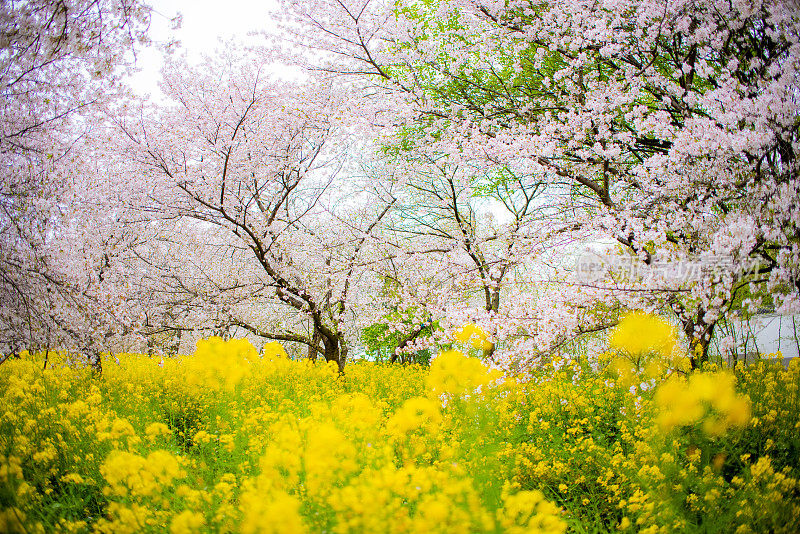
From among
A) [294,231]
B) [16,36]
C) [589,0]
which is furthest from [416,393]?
[16,36]

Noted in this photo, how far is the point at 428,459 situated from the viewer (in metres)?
3.27

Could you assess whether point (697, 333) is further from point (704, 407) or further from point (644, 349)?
point (704, 407)

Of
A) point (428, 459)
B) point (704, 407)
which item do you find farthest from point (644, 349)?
point (428, 459)

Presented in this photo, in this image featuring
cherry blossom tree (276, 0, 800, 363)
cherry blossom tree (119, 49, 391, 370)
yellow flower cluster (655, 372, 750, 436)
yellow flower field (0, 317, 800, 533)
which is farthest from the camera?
cherry blossom tree (119, 49, 391, 370)

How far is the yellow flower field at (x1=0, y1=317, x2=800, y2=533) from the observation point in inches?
73.7

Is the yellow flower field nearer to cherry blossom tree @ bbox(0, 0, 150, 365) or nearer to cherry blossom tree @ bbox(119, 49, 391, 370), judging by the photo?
cherry blossom tree @ bbox(0, 0, 150, 365)

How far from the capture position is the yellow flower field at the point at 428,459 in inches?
73.7

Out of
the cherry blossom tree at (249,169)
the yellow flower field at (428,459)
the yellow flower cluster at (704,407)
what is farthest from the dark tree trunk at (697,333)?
the cherry blossom tree at (249,169)

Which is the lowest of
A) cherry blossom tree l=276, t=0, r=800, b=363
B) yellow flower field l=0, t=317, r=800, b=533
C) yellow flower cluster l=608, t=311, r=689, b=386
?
yellow flower field l=0, t=317, r=800, b=533

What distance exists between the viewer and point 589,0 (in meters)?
4.67

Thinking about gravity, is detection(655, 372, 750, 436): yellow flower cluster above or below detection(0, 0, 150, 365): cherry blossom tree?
below

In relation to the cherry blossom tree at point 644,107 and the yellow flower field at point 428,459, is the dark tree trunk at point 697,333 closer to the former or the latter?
the cherry blossom tree at point 644,107

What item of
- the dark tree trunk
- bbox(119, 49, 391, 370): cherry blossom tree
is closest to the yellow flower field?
the dark tree trunk

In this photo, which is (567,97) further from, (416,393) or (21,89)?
(21,89)
